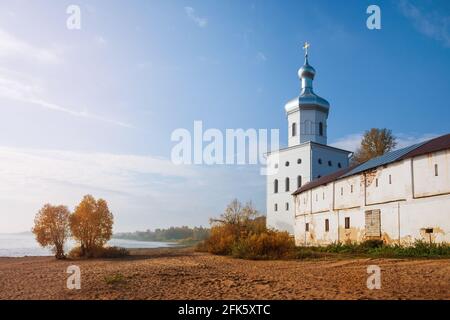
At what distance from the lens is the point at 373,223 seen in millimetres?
23672

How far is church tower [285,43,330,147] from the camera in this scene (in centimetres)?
4097

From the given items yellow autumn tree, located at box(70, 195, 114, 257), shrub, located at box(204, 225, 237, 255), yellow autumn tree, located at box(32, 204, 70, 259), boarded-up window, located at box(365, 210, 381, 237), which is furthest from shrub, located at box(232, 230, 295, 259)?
yellow autumn tree, located at box(32, 204, 70, 259)

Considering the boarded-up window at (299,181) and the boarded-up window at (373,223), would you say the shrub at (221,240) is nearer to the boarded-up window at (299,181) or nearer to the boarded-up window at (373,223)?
the boarded-up window at (373,223)

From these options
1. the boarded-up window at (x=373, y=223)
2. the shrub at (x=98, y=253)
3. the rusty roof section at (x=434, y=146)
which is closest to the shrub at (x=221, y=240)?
the shrub at (x=98, y=253)

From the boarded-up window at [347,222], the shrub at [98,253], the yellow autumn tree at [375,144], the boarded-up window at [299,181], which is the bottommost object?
the shrub at [98,253]

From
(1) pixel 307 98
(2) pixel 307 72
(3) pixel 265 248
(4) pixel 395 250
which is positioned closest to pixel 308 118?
(1) pixel 307 98

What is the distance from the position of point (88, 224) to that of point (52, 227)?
188 centimetres

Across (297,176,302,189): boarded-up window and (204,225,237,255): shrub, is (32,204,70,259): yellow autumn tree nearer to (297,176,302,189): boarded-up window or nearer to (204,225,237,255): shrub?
(204,225,237,255): shrub

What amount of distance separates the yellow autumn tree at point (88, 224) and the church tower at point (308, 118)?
24425 millimetres

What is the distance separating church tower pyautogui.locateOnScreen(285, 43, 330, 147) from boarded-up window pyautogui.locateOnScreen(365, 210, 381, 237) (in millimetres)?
17691

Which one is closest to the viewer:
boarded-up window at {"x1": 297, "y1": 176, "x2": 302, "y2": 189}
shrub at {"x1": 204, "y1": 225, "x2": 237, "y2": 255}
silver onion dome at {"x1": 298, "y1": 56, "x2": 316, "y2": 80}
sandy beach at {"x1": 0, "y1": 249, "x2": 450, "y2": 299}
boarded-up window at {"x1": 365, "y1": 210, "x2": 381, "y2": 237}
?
sandy beach at {"x1": 0, "y1": 249, "x2": 450, "y2": 299}

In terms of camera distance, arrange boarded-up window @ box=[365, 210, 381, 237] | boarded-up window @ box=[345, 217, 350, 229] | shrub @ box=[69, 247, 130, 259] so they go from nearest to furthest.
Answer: shrub @ box=[69, 247, 130, 259]
boarded-up window @ box=[365, 210, 381, 237]
boarded-up window @ box=[345, 217, 350, 229]

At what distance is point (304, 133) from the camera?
135 feet

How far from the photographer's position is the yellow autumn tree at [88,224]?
21656 mm
